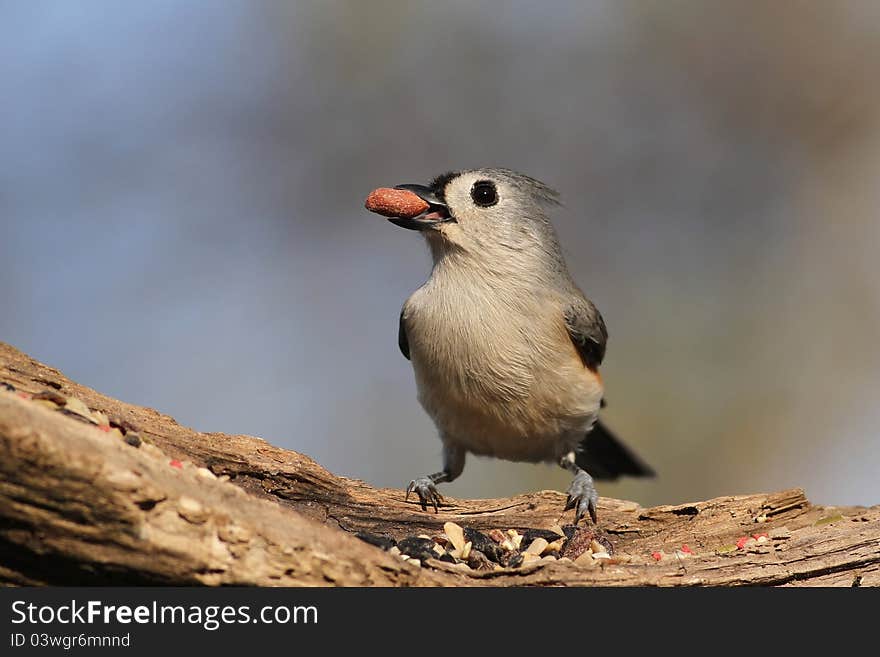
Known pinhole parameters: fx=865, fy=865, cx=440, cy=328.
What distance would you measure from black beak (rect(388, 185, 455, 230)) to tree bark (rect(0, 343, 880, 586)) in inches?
57.3

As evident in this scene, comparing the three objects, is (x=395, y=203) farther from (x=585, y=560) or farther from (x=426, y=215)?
(x=585, y=560)

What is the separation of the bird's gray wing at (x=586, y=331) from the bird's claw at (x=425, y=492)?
4.07 ft

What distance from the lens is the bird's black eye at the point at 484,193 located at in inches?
198

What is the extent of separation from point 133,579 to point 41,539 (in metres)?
0.29

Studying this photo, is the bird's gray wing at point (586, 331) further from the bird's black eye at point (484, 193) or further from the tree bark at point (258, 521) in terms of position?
the tree bark at point (258, 521)

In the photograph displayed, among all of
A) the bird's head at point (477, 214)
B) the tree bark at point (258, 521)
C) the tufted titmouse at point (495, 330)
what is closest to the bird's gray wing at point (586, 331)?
the tufted titmouse at point (495, 330)

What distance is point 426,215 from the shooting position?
16.1ft

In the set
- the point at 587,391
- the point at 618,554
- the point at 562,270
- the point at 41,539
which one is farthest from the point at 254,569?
the point at 562,270

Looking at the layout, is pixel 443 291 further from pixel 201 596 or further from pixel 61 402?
pixel 201 596

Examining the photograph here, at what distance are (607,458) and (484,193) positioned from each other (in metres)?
2.16

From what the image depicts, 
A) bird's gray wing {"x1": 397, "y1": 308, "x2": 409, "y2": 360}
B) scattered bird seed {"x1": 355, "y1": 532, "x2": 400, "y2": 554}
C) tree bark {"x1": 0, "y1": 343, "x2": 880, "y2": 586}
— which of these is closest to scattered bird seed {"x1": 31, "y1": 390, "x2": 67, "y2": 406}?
tree bark {"x1": 0, "y1": 343, "x2": 880, "y2": 586}

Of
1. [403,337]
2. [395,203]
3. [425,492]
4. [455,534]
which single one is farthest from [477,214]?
[455,534]

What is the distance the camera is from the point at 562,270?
5.39m

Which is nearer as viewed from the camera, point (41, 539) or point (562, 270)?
point (41, 539)
